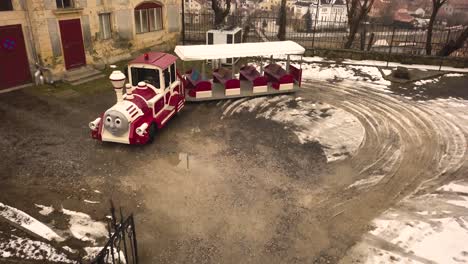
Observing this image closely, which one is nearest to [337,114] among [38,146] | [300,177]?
[300,177]

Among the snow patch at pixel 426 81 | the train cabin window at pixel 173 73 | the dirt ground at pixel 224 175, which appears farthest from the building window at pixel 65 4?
the snow patch at pixel 426 81

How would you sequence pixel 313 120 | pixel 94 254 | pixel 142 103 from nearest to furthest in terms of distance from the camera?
pixel 94 254 < pixel 142 103 < pixel 313 120

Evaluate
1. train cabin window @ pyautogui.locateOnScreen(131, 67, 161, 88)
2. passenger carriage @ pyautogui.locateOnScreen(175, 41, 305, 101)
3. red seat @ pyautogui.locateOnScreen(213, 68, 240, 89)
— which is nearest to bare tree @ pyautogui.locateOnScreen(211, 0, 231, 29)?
red seat @ pyautogui.locateOnScreen(213, 68, 240, 89)

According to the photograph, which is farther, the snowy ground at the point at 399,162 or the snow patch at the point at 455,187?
the snow patch at the point at 455,187

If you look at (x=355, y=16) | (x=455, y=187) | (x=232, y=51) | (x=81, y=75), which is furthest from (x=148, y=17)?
(x=455, y=187)

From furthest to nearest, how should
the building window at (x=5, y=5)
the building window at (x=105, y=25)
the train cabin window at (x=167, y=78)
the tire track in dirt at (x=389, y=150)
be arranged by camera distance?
the building window at (x=105, y=25) → the building window at (x=5, y=5) → the train cabin window at (x=167, y=78) → the tire track in dirt at (x=389, y=150)

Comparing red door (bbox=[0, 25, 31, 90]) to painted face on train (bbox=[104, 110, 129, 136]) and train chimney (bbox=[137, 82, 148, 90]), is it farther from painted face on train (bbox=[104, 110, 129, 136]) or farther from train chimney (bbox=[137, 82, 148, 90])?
painted face on train (bbox=[104, 110, 129, 136])

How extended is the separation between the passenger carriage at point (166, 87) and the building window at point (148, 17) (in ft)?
21.9

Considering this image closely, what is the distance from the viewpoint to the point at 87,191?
26.8 feet

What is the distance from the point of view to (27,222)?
714 cm

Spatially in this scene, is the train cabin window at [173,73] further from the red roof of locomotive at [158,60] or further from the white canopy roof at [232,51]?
the white canopy roof at [232,51]

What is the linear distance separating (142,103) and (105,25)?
903cm

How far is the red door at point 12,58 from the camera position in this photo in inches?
530

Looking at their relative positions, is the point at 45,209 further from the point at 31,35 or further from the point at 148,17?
the point at 148,17
